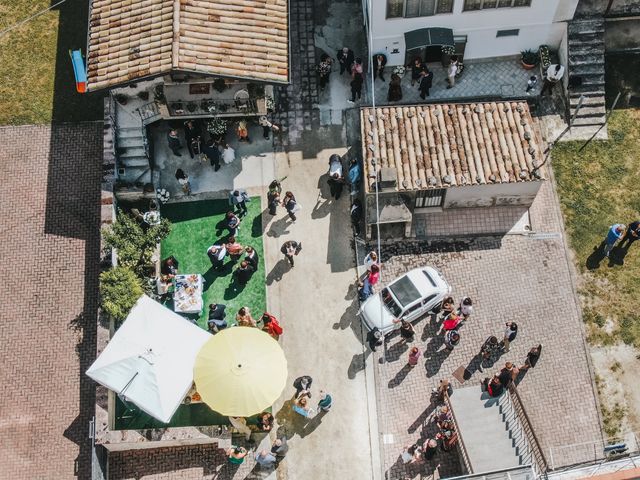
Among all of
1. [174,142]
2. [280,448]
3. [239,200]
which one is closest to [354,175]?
[239,200]

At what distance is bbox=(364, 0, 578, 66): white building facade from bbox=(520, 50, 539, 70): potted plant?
0.76 ft

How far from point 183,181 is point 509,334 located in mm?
12705

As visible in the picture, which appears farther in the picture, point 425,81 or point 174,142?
point 425,81

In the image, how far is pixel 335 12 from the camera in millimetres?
30750

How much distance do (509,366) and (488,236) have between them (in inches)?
219

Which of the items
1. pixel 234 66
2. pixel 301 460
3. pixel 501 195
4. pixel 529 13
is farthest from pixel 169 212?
pixel 529 13

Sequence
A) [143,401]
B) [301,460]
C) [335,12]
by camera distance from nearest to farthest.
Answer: [143,401] → [301,460] → [335,12]

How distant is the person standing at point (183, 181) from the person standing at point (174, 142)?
106 cm

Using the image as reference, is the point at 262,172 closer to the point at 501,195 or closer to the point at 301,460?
the point at 501,195

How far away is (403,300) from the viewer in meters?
25.1

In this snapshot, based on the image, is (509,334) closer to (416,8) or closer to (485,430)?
(485,430)

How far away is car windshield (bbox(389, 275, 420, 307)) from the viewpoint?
2511 cm

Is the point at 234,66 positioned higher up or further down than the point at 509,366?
higher up

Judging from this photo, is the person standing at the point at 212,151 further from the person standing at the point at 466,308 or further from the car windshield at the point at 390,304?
the person standing at the point at 466,308
